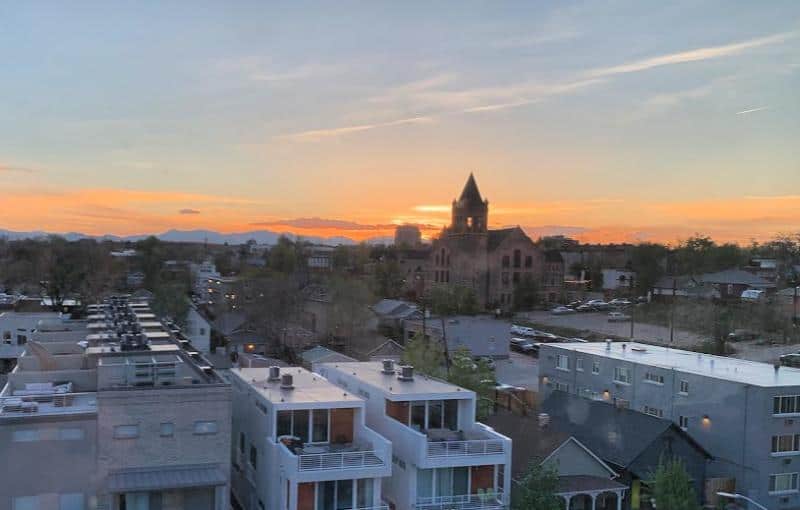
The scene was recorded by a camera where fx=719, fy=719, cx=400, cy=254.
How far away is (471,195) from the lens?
80500 millimetres

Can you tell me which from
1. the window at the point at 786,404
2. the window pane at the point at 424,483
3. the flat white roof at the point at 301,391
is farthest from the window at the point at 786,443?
the flat white roof at the point at 301,391

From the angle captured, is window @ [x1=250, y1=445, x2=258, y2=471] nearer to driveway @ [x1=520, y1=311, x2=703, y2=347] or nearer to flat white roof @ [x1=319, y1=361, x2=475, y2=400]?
flat white roof @ [x1=319, y1=361, x2=475, y2=400]

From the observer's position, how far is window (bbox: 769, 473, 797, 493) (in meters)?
21.2

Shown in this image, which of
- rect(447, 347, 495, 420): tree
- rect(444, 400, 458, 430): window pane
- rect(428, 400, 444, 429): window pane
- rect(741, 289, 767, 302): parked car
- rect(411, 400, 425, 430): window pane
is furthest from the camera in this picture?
rect(741, 289, 767, 302): parked car

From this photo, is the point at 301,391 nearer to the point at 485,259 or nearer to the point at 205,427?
the point at 205,427

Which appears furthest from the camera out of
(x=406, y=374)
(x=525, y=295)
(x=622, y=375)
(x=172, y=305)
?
(x=525, y=295)

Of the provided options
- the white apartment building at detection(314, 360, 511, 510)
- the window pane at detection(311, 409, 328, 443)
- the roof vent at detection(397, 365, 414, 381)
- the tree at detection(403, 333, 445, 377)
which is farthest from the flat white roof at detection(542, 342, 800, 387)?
the window pane at detection(311, 409, 328, 443)

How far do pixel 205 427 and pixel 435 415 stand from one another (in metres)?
5.91

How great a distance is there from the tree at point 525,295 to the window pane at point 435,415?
5564 centimetres

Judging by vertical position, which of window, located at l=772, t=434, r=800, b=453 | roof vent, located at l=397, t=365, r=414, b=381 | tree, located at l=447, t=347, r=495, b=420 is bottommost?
window, located at l=772, t=434, r=800, b=453

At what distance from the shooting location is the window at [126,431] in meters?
14.2

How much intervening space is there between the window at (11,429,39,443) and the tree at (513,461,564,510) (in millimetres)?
10304

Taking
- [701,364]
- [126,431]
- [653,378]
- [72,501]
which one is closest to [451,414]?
[126,431]

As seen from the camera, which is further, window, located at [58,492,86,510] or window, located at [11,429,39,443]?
window, located at [58,492,86,510]
